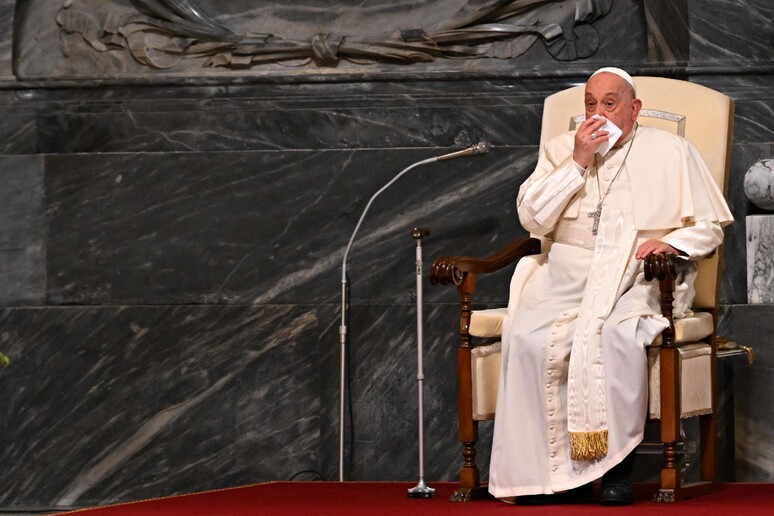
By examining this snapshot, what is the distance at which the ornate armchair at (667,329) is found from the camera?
5.39 meters

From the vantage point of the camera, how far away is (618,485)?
5332 mm

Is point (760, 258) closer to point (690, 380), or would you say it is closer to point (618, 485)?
point (690, 380)

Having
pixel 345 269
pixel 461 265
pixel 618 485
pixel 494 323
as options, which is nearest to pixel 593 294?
pixel 494 323

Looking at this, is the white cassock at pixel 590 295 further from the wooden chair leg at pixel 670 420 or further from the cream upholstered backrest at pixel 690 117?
the cream upholstered backrest at pixel 690 117

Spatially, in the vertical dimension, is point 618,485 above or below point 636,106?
below

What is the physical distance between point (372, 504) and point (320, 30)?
2.67 meters

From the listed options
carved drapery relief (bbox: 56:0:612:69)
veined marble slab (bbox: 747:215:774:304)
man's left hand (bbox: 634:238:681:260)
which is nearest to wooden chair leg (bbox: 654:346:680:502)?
man's left hand (bbox: 634:238:681:260)

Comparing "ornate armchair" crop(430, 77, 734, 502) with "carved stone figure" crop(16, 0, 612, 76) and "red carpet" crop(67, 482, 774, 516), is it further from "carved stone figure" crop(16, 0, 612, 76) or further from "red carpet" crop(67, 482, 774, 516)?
"carved stone figure" crop(16, 0, 612, 76)

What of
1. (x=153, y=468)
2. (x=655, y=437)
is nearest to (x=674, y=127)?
(x=655, y=437)

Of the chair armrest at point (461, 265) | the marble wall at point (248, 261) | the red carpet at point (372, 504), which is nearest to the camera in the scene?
the red carpet at point (372, 504)

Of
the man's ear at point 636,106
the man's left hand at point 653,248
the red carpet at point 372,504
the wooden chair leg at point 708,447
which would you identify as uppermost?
the man's ear at point 636,106

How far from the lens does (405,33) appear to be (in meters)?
7.24

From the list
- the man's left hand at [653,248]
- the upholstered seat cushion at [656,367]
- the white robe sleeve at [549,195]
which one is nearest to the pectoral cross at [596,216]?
the white robe sleeve at [549,195]

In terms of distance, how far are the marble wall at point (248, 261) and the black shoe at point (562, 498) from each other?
1486 millimetres
